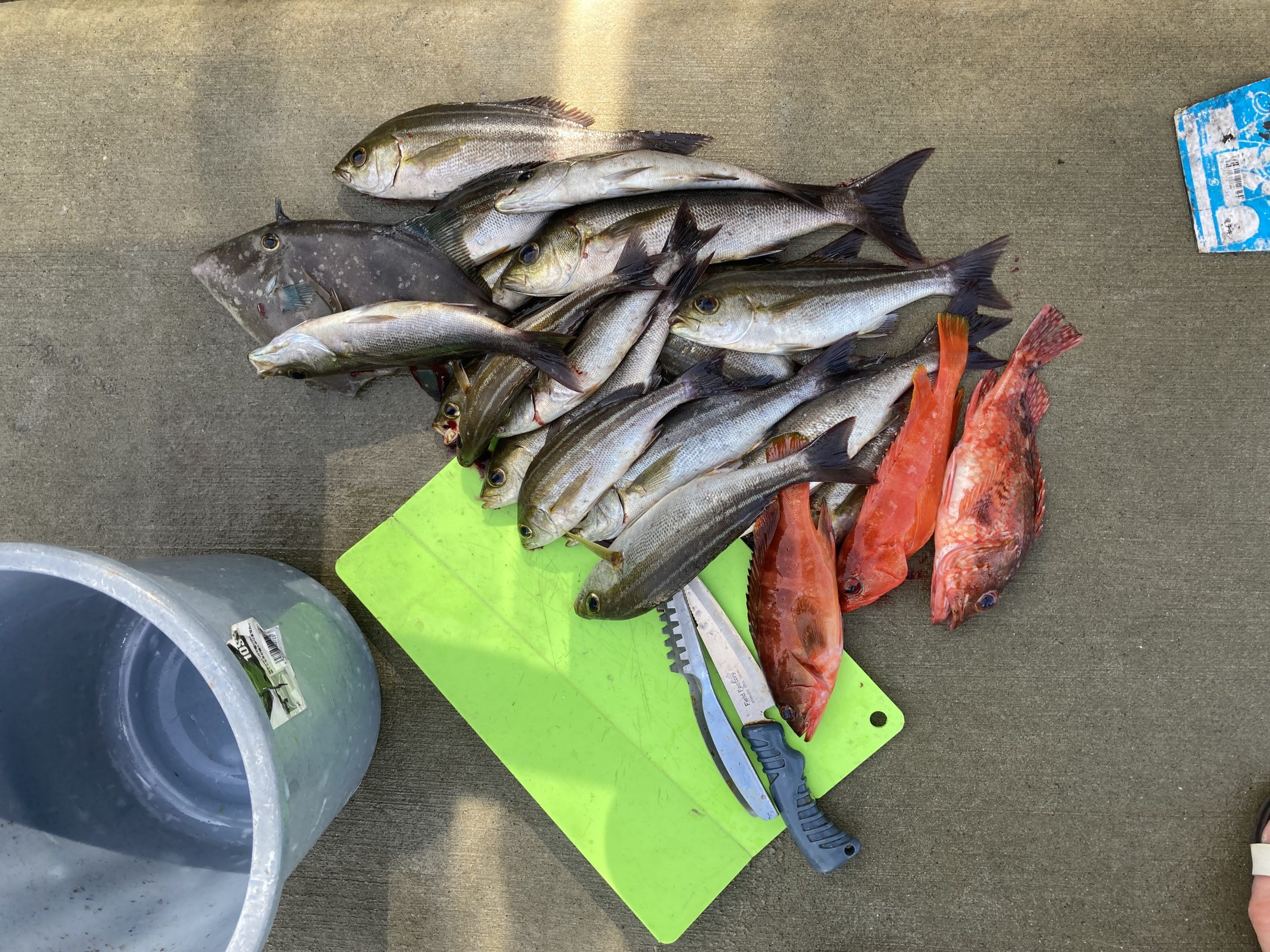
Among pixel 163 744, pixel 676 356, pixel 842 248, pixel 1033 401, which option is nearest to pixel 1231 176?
pixel 1033 401

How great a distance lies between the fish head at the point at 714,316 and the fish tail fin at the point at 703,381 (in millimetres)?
72

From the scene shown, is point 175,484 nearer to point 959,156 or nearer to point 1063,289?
point 959,156

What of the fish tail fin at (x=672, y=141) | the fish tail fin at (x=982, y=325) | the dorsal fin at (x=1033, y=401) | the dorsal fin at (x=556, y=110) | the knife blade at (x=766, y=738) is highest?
the dorsal fin at (x=556, y=110)

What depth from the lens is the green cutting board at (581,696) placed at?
6.89ft

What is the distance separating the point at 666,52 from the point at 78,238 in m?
1.98

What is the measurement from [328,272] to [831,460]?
153 cm

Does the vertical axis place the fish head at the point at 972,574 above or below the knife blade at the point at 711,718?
above

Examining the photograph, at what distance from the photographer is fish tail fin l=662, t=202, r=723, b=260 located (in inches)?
77.2

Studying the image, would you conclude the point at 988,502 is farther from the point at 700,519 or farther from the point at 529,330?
the point at 529,330

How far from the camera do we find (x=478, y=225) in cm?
204

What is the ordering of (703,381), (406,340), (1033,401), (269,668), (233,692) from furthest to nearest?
(1033,401) → (703,381) → (406,340) → (269,668) → (233,692)

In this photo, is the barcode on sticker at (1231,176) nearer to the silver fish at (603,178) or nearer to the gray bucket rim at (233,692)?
the silver fish at (603,178)

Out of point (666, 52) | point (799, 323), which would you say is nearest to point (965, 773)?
point (799, 323)

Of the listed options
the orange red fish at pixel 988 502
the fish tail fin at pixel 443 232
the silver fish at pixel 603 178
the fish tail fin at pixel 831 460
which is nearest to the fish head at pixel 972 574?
the orange red fish at pixel 988 502
